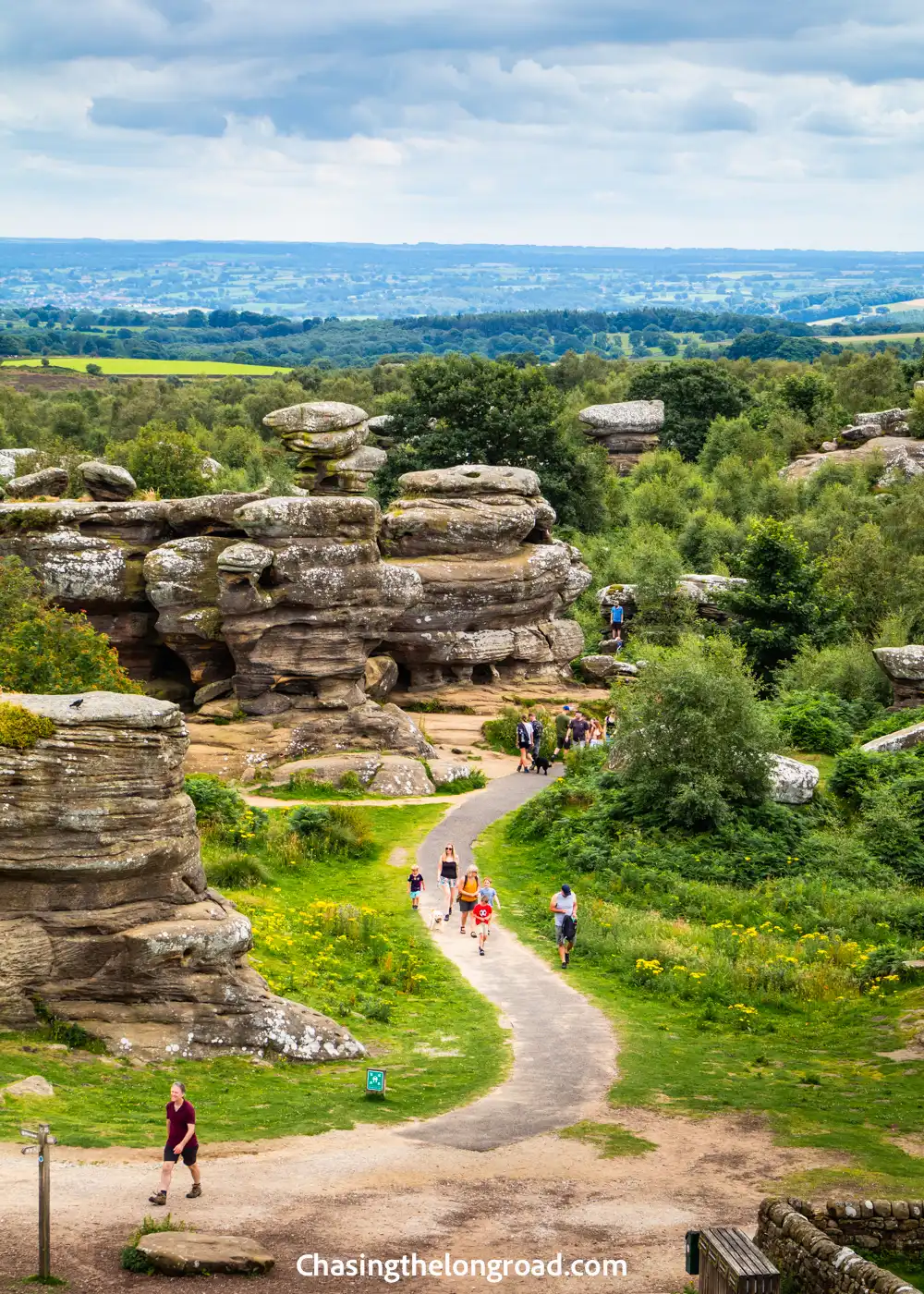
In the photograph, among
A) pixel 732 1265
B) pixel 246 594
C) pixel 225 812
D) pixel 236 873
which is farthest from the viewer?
pixel 246 594

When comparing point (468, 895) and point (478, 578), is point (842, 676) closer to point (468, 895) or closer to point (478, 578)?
point (478, 578)

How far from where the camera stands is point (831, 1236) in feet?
49.1

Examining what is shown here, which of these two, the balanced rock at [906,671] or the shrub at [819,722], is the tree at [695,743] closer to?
the shrub at [819,722]

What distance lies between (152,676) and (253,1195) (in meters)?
31.2

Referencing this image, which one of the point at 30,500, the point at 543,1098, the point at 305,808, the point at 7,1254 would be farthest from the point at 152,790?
Answer: the point at 30,500

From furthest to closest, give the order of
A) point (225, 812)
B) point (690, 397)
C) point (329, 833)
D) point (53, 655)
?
point (690, 397) < point (53, 655) < point (329, 833) < point (225, 812)

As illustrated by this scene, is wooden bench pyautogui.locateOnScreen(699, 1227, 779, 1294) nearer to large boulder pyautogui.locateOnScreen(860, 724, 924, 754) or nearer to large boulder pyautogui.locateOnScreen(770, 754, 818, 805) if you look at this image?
large boulder pyautogui.locateOnScreen(770, 754, 818, 805)

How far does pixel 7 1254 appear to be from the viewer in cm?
1454

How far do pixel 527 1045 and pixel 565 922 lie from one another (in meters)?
4.85

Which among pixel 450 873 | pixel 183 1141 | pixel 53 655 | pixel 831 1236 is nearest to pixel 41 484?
pixel 53 655

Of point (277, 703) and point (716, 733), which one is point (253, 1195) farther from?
point (277, 703)

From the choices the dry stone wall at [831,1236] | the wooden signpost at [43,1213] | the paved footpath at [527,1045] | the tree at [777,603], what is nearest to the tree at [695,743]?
the paved footpath at [527,1045]

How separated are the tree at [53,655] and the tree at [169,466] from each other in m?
20.9

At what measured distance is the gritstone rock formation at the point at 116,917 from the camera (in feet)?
73.5
